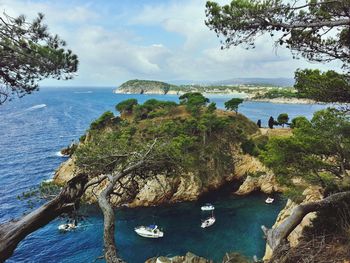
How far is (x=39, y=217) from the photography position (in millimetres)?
5691

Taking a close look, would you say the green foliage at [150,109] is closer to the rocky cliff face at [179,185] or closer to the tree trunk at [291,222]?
the rocky cliff face at [179,185]

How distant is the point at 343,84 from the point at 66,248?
24.3 m

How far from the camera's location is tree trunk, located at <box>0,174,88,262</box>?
518 centimetres

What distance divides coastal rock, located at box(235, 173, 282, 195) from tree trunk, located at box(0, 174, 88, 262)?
3276cm

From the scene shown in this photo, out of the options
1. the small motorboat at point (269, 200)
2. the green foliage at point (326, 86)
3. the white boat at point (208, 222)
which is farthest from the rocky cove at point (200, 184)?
the green foliage at point (326, 86)

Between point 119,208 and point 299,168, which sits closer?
point 299,168

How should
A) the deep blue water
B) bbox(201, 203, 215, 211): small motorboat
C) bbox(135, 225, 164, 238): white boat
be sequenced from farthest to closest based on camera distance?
bbox(201, 203, 215, 211): small motorboat
bbox(135, 225, 164, 238): white boat
the deep blue water

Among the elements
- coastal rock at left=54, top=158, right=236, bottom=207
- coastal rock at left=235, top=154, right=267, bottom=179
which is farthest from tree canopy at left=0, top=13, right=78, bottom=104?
coastal rock at left=235, top=154, right=267, bottom=179

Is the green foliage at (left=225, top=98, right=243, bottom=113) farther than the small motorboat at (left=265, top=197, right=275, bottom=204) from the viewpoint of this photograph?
Yes

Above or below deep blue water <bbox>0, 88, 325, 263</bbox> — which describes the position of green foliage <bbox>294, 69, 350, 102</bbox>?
above

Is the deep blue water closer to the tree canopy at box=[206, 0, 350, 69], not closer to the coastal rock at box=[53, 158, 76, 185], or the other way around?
the coastal rock at box=[53, 158, 76, 185]

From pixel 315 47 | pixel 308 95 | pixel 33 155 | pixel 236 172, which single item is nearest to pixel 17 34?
pixel 315 47

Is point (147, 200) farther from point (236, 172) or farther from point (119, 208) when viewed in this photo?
point (236, 172)

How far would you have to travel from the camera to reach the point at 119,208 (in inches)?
1277
